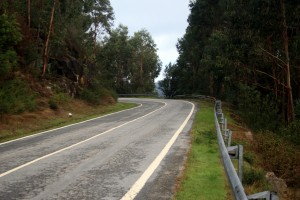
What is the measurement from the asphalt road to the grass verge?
5.83 ft

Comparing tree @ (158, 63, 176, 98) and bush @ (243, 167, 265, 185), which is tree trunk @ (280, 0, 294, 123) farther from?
tree @ (158, 63, 176, 98)

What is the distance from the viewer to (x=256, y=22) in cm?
2892

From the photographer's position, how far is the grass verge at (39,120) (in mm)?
18688

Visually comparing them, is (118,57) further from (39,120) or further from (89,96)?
(39,120)

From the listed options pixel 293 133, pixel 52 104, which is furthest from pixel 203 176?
pixel 52 104

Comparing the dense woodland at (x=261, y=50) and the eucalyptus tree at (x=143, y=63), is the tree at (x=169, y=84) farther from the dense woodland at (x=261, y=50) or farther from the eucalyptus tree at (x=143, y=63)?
the dense woodland at (x=261, y=50)

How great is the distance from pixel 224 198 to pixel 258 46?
22551 mm

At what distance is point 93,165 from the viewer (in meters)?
10.5

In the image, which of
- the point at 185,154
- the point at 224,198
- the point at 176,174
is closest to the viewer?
the point at 224,198

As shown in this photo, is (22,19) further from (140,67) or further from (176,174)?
(140,67)

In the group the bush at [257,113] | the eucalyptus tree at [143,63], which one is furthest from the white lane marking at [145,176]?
the eucalyptus tree at [143,63]

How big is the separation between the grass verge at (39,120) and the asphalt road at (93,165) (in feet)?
5.83

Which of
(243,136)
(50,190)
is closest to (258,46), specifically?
(243,136)

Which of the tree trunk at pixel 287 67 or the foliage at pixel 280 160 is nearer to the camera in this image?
the foliage at pixel 280 160
